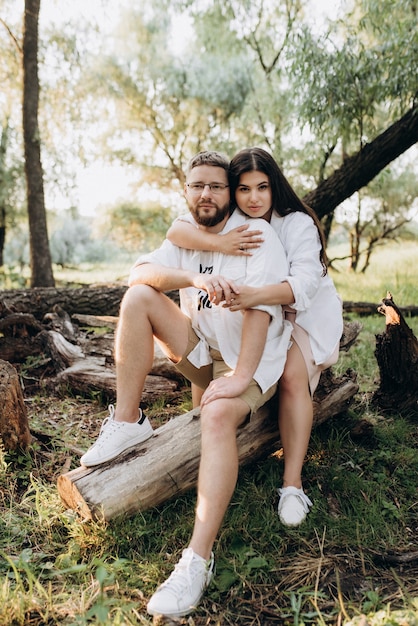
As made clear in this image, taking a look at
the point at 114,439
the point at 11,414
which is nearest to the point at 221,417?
the point at 114,439

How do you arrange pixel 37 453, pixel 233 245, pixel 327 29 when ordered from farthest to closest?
→ pixel 327 29
pixel 37 453
pixel 233 245

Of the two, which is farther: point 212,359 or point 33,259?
point 33,259

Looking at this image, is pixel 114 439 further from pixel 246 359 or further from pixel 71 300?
pixel 71 300

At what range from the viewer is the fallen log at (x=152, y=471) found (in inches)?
90.8

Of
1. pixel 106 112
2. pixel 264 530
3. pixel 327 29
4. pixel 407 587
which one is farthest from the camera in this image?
Result: pixel 106 112

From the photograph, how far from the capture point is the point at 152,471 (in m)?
2.40

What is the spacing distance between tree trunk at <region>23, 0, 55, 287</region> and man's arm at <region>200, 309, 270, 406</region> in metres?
7.19

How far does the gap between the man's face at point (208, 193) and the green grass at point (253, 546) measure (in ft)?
Result: 4.52

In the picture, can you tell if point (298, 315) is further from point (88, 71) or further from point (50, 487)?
point (88, 71)

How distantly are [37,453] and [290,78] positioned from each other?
582cm

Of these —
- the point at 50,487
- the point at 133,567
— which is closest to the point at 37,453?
the point at 50,487

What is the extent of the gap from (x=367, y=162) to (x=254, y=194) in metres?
3.34

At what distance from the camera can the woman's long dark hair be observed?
2.59 m

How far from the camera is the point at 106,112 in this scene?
53.0 feet
